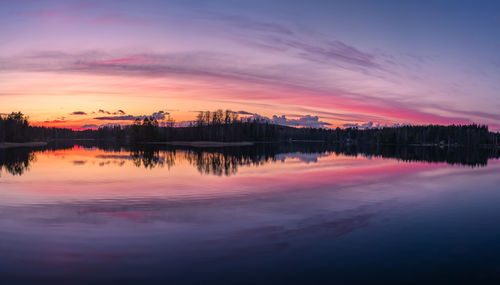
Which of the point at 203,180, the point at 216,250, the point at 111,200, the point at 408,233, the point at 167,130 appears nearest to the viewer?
the point at 216,250

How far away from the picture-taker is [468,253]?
33.3ft

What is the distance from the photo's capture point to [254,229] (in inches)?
488

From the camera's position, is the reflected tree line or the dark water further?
the reflected tree line

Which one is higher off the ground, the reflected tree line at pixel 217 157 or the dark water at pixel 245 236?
the reflected tree line at pixel 217 157

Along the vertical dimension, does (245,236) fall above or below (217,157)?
below

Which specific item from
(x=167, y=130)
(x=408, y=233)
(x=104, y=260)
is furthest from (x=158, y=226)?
(x=167, y=130)

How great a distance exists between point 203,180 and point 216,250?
52.8ft

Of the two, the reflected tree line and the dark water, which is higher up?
the reflected tree line

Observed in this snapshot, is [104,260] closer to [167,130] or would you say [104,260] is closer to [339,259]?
[339,259]

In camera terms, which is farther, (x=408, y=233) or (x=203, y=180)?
(x=203, y=180)

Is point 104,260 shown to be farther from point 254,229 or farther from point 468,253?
point 468,253

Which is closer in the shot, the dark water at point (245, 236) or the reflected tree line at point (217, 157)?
the dark water at point (245, 236)

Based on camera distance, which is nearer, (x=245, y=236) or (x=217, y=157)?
(x=245, y=236)

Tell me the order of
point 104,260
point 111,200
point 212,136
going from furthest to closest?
1. point 212,136
2. point 111,200
3. point 104,260
